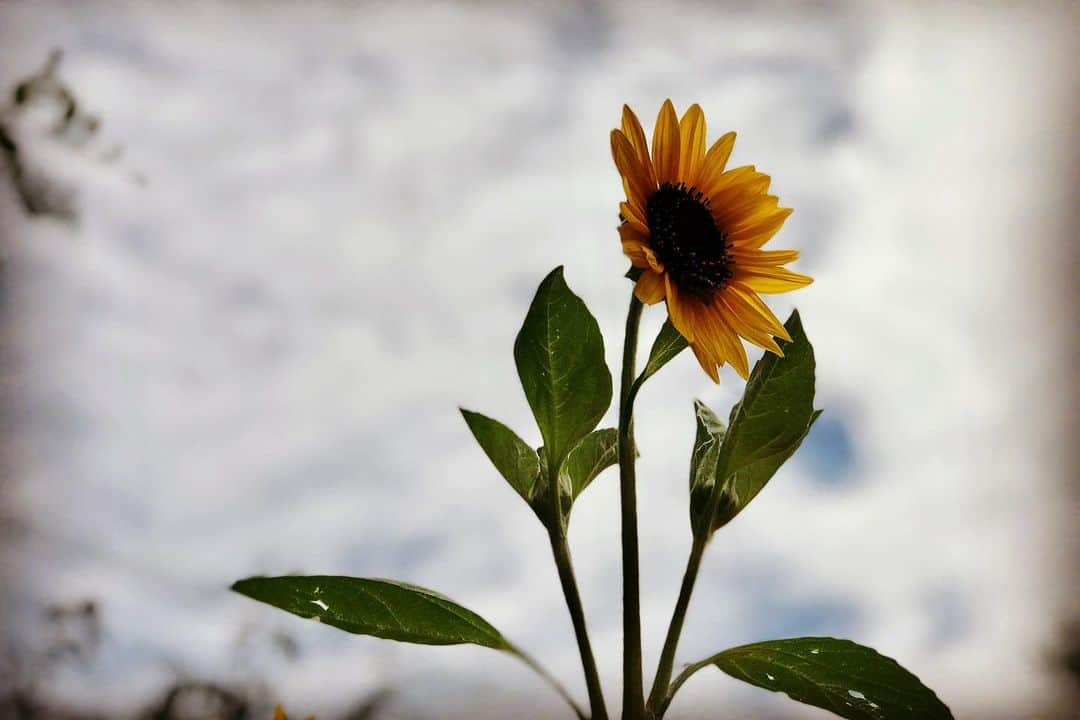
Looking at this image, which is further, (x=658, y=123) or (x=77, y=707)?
(x=77, y=707)

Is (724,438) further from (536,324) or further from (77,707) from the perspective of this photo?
(77,707)

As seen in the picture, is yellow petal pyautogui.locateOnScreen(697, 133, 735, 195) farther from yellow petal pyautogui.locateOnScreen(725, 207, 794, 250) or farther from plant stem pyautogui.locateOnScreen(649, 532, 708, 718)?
plant stem pyautogui.locateOnScreen(649, 532, 708, 718)

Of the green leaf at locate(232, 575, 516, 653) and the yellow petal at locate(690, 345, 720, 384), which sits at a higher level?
the yellow petal at locate(690, 345, 720, 384)

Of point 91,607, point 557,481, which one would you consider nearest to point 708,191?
point 557,481

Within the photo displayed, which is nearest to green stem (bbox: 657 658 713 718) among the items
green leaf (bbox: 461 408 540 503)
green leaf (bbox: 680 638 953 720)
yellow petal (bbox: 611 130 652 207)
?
green leaf (bbox: 680 638 953 720)

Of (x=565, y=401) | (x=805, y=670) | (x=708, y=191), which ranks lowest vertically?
(x=805, y=670)

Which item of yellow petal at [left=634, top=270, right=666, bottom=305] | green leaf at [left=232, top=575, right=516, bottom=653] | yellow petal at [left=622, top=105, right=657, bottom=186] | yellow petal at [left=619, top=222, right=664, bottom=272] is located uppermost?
yellow petal at [left=622, top=105, right=657, bottom=186]

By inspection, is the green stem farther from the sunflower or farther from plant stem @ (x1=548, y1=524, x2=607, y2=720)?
the sunflower
